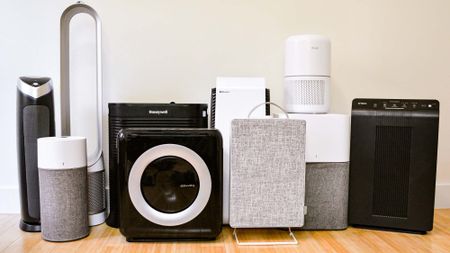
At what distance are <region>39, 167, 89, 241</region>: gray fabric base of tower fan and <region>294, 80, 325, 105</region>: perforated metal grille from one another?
0.83 m

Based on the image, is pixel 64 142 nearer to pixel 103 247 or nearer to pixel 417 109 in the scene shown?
pixel 103 247

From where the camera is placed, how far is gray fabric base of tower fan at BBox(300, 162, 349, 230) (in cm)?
129

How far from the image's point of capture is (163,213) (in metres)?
1.19

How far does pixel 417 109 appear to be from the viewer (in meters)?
1.27

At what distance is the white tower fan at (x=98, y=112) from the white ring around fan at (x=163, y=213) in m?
0.29

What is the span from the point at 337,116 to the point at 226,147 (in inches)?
16.6

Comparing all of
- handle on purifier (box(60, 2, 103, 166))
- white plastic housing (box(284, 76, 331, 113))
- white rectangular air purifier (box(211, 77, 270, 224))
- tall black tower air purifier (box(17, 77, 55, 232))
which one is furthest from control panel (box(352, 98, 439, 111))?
tall black tower air purifier (box(17, 77, 55, 232))

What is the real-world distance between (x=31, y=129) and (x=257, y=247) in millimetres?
892

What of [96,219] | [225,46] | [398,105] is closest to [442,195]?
[398,105]

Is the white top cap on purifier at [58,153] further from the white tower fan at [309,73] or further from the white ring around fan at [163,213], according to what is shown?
the white tower fan at [309,73]

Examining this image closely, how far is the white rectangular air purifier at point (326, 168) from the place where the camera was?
1.28 meters

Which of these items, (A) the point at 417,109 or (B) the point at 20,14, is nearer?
(A) the point at 417,109

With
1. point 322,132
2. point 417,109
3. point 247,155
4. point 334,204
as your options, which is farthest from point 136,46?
point 417,109

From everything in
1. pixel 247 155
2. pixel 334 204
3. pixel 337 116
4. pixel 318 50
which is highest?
pixel 318 50
